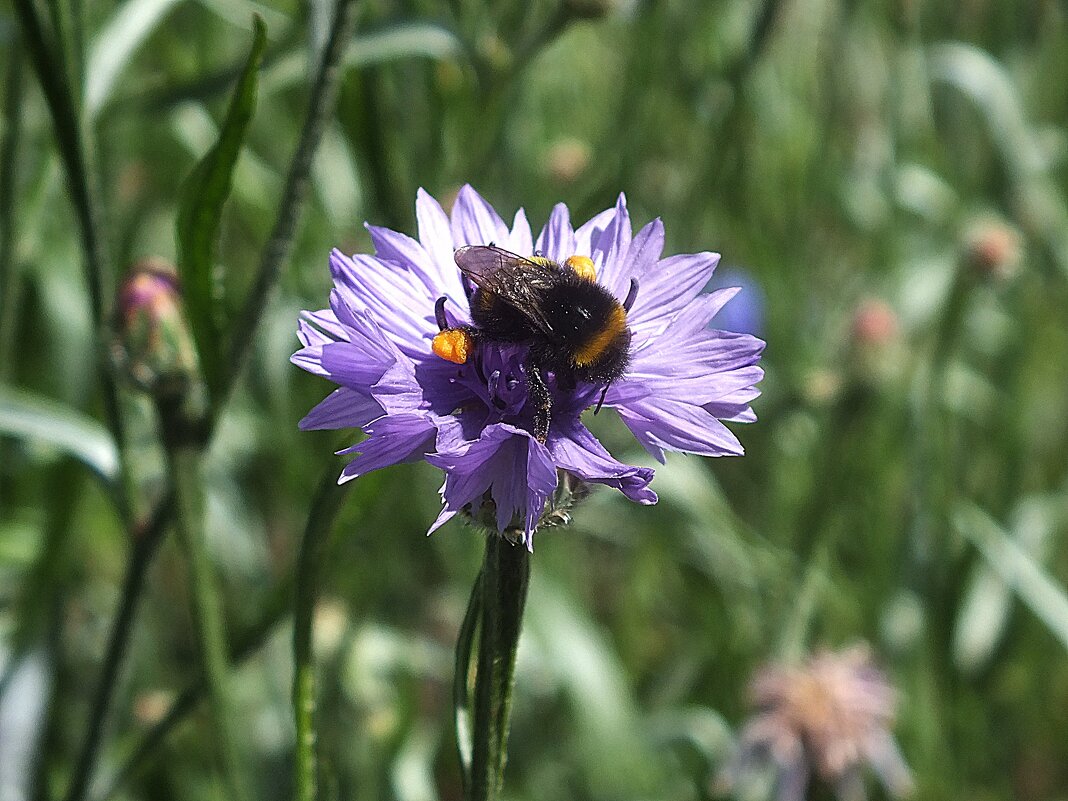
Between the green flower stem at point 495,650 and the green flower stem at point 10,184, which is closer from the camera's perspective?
the green flower stem at point 495,650

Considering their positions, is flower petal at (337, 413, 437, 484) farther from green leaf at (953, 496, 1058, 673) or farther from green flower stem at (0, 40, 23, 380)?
green leaf at (953, 496, 1058, 673)

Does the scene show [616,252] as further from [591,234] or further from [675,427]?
[675,427]

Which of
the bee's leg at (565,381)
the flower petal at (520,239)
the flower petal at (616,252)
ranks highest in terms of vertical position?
the flower petal at (520,239)

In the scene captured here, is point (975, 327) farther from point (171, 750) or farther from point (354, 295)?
point (354, 295)

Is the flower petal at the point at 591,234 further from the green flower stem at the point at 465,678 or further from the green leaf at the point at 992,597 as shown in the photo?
the green leaf at the point at 992,597

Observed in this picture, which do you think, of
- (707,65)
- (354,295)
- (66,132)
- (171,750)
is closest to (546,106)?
(707,65)

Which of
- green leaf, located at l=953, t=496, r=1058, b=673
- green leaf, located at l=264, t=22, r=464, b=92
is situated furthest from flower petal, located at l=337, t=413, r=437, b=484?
green leaf, located at l=953, t=496, r=1058, b=673

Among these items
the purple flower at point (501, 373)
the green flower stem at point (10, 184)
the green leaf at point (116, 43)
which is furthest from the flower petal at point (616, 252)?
the green flower stem at point (10, 184)
